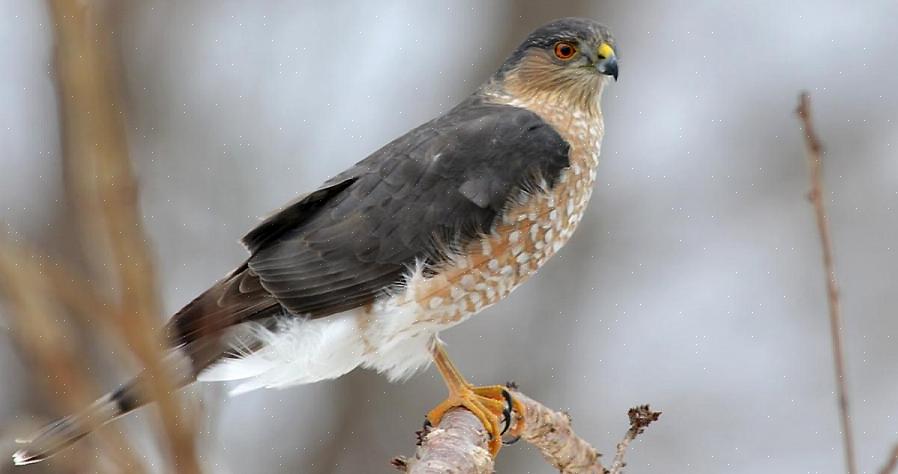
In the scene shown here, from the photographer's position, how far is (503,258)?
153 inches

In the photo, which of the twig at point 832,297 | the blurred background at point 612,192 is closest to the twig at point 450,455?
the twig at point 832,297

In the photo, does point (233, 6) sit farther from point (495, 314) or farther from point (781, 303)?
point (781, 303)

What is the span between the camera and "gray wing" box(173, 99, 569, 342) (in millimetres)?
3850

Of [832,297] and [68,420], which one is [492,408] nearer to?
[68,420]

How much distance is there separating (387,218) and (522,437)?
34.6 inches

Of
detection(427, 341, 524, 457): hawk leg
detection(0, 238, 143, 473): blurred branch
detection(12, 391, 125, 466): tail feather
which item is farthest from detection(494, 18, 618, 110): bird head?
detection(0, 238, 143, 473): blurred branch

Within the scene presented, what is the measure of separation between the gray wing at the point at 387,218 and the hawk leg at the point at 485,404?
46 centimetres

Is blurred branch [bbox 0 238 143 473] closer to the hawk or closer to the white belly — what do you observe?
the hawk

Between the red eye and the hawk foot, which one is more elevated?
the red eye

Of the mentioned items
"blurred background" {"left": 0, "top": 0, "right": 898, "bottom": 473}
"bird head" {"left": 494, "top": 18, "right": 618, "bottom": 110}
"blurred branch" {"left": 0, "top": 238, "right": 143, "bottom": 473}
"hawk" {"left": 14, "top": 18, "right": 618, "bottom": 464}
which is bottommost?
"blurred branch" {"left": 0, "top": 238, "right": 143, "bottom": 473}

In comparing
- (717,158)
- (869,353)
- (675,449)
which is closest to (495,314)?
(675,449)

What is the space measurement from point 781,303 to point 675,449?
61.1 inches

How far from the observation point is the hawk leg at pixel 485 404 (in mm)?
3928

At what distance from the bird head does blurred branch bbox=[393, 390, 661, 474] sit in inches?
47.2
